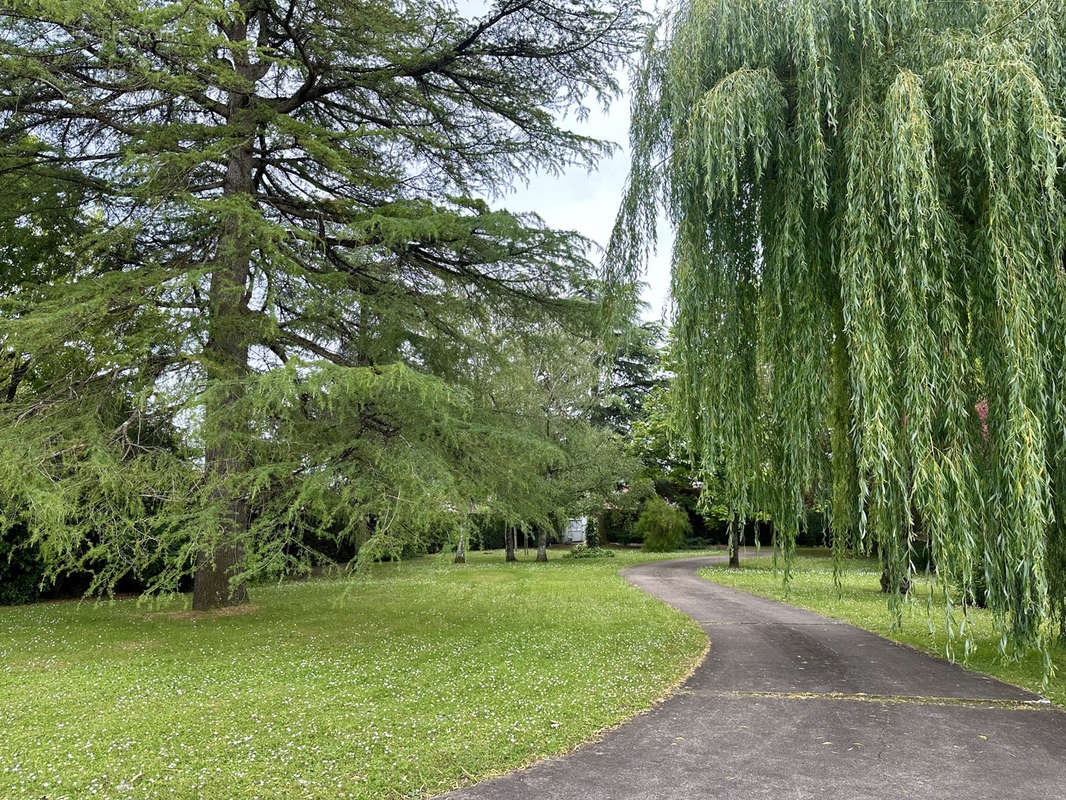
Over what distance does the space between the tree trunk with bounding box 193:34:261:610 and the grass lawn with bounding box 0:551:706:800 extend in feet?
3.55

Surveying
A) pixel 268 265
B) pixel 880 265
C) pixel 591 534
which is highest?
pixel 268 265

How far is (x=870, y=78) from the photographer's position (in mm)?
5879

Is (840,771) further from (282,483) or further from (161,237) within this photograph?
(161,237)

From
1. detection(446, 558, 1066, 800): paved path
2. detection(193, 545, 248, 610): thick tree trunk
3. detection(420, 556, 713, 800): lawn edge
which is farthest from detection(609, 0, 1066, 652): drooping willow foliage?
detection(193, 545, 248, 610): thick tree trunk

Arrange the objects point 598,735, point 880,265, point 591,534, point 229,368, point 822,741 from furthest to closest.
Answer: point 591,534 < point 229,368 < point 880,265 < point 598,735 < point 822,741

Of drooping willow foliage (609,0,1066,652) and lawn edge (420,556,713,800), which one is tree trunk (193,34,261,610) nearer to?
lawn edge (420,556,713,800)

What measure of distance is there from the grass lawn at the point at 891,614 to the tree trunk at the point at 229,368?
6.95 m

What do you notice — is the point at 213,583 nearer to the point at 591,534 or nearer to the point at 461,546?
the point at 461,546

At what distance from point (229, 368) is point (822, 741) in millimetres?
8203

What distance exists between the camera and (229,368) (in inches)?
351

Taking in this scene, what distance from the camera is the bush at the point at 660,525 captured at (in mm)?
28516

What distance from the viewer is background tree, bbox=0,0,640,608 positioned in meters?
7.55

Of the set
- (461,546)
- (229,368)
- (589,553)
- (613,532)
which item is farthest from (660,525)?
(229,368)

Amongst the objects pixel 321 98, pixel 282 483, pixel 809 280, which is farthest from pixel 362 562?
pixel 321 98
